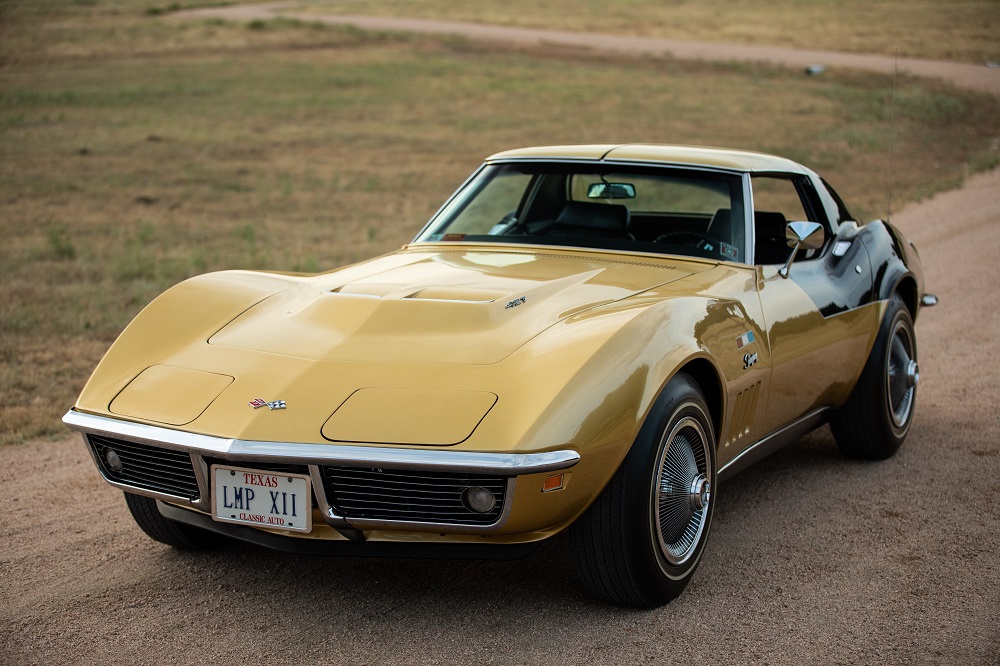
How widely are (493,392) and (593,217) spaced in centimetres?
201

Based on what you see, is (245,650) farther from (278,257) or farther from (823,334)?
(278,257)

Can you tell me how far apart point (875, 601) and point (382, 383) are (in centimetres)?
181

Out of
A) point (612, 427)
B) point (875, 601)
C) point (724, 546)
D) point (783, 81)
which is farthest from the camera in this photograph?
point (783, 81)

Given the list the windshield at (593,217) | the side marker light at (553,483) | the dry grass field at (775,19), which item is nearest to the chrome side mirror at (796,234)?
the windshield at (593,217)

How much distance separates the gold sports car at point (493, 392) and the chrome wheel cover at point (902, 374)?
1.70 ft

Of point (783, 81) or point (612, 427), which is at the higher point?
point (612, 427)

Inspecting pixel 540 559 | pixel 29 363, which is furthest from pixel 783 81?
pixel 540 559

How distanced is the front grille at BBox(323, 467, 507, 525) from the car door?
164cm

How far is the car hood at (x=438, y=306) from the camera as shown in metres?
3.65

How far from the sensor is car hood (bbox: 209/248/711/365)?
3652mm

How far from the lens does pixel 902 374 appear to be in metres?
5.52

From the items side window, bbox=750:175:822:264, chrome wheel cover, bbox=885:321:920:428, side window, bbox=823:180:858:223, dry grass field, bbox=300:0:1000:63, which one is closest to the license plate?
side window, bbox=750:175:822:264

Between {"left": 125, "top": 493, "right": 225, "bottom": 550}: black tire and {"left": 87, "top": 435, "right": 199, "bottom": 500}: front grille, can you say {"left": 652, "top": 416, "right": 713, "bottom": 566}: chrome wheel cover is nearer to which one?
{"left": 87, "top": 435, "right": 199, "bottom": 500}: front grille

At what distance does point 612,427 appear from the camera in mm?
3301
